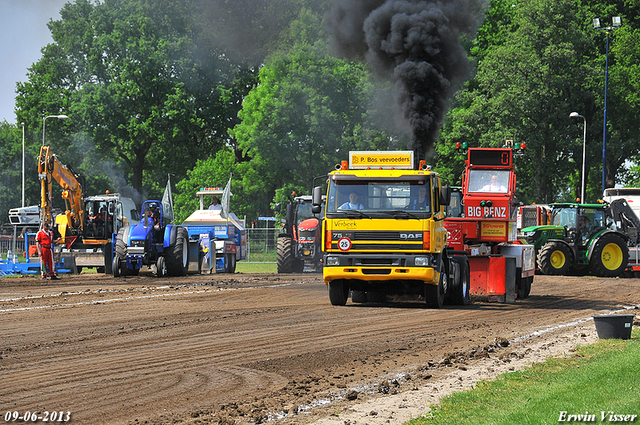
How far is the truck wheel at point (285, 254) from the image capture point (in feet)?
100

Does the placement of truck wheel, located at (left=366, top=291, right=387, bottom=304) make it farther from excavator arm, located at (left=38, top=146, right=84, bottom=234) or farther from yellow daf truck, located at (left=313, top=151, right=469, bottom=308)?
excavator arm, located at (left=38, top=146, right=84, bottom=234)

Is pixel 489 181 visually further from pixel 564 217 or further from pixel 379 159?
pixel 564 217

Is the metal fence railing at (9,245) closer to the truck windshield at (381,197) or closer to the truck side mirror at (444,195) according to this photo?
the truck windshield at (381,197)

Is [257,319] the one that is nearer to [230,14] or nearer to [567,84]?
[230,14]

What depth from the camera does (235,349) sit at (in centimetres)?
1034

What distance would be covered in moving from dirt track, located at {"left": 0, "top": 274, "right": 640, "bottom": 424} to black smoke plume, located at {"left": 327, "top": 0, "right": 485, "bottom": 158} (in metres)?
6.12

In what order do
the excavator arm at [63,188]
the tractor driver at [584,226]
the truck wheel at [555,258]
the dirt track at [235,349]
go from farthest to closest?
the tractor driver at [584,226], the truck wheel at [555,258], the excavator arm at [63,188], the dirt track at [235,349]

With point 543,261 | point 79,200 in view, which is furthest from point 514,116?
point 79,200

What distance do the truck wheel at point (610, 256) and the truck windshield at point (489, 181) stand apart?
8589 mm

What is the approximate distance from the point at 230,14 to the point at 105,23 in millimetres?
28001

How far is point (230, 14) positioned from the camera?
96.3 ft

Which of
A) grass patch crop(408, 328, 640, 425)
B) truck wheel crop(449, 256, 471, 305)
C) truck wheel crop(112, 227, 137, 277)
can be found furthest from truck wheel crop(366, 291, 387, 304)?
truck wheel crop(112, 227, 137, 277)

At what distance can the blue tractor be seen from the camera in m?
25.7

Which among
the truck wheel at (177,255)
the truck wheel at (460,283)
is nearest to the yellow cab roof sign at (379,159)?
the truck wheel at (460,283)
